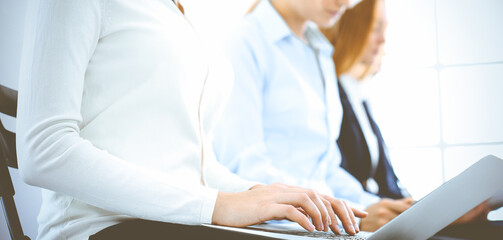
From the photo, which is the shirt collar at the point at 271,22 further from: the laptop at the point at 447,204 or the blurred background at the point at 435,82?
the laptop at the point at 447,204

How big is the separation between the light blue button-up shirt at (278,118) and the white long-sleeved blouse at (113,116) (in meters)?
0.83

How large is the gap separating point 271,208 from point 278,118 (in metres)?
1.13

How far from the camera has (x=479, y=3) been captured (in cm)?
173

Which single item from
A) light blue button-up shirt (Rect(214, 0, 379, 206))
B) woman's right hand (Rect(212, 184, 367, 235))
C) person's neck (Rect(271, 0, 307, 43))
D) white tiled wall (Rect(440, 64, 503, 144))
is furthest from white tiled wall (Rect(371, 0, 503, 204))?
woman's right hand (Rect(212, 184, 367, 235))

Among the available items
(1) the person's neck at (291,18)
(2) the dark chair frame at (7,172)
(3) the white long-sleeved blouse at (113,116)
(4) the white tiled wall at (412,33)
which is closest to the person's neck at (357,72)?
(4) the white tiled wall at (412,33)

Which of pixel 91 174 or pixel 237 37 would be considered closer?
pixel 91 174

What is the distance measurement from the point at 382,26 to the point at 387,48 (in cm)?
9

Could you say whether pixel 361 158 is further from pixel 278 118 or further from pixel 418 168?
pixel 278 118

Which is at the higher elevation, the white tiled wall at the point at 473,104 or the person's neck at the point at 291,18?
the person's neck at the point at 291,18

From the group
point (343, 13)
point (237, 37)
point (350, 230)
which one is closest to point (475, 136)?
point (343, 13)

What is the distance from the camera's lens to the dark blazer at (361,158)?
1707 millimetres

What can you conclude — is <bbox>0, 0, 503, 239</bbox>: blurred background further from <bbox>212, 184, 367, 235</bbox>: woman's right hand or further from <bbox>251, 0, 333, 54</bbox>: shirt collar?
<bbox>212, 184, 367, 235</bbox>: woman's right hand

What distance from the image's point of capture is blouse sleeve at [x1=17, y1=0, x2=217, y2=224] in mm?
488

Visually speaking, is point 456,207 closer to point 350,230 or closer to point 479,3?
point 350,230
